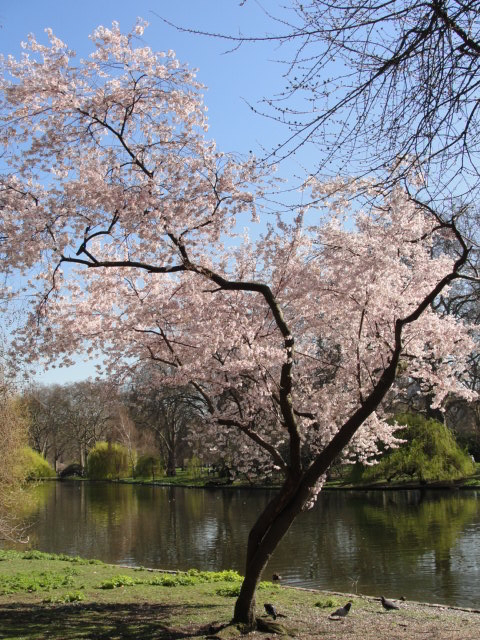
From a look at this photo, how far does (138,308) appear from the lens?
8.26 metres

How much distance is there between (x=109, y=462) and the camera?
4778 cm

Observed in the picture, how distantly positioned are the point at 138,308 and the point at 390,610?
499 centimetres

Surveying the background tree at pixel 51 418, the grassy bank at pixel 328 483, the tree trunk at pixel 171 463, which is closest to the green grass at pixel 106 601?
the grassy bank at pixel 328 483

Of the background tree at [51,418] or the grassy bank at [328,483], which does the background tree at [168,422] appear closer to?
the grassy bank at [328,483]

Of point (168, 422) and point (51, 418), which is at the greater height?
point (51, 418)

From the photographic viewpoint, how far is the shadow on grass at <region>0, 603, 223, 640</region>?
618 centimetres

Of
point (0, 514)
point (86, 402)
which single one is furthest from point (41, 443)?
point (0, 514)

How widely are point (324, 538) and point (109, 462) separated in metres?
34.1

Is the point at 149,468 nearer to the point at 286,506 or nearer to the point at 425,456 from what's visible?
the point at 425,456

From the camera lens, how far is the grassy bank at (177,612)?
634cm

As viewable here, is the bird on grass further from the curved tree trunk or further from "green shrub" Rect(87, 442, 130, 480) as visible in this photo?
"green shrub" Rect(87, 442, 130, 480)

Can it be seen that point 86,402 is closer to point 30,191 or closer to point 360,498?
point 360,498

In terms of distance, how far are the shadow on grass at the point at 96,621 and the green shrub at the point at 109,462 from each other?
41.0m

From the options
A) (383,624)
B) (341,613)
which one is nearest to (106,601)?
(341,613)
